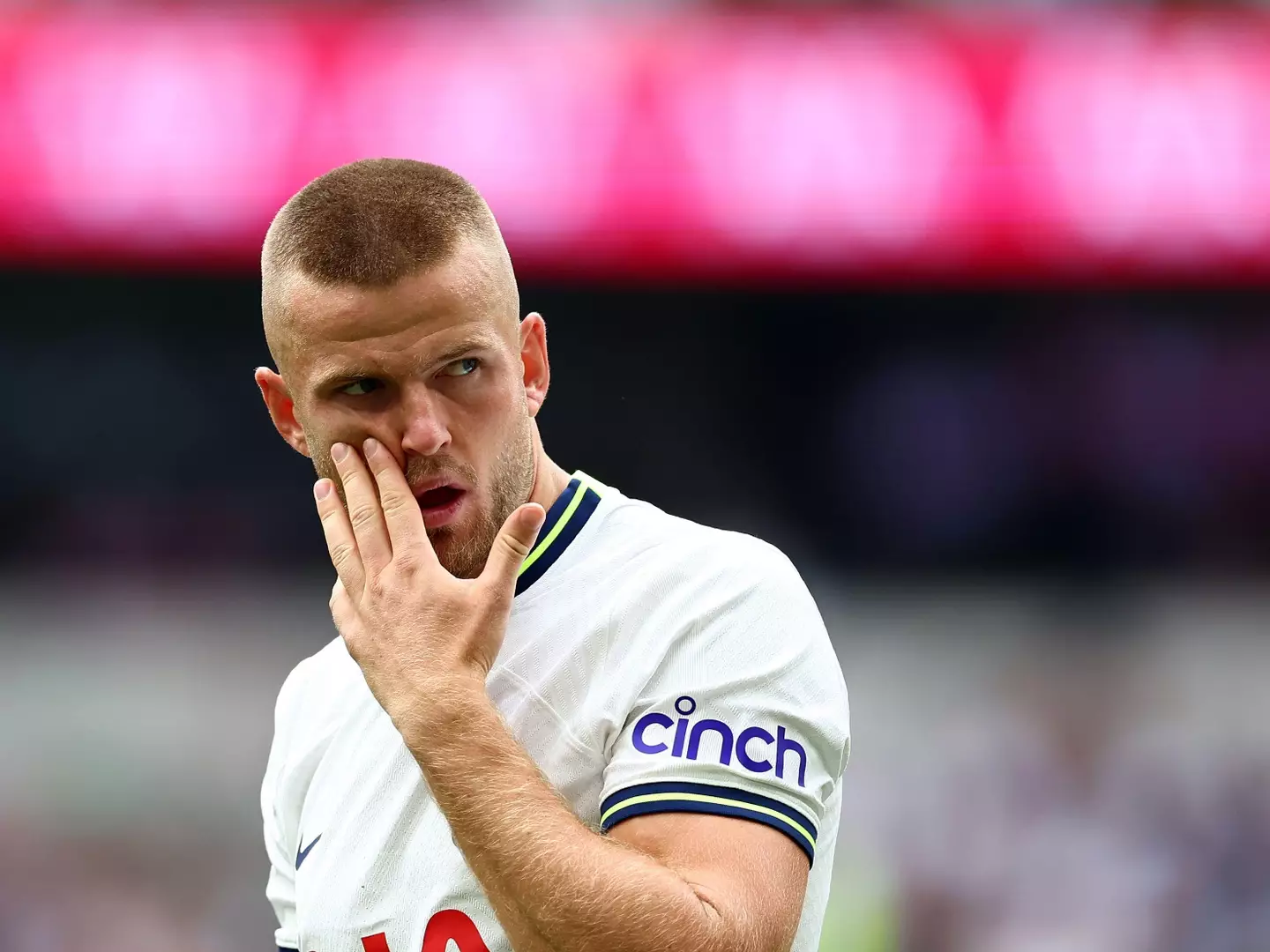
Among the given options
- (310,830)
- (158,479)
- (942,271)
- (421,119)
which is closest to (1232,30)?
(942,271)

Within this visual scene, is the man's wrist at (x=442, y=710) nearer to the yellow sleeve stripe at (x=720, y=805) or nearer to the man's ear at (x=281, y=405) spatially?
the yellow sleeve stripe at (x=720, y=805)

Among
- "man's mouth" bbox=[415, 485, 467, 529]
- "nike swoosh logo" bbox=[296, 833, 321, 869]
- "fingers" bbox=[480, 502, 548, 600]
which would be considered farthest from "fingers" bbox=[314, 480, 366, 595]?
"nike swoosh logo" bbox=[296, 833, 321, 869]

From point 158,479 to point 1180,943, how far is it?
5.72 meters

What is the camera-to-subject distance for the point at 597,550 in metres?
2.50

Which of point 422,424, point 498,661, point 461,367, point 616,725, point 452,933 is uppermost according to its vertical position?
point 461,367

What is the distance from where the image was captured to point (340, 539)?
2.37 metres

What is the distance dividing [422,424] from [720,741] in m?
0.65

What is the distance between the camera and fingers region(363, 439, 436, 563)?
2277 millimetres

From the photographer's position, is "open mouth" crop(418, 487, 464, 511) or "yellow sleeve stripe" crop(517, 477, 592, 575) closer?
"open mouth" crop(418, 487, 464, 511)

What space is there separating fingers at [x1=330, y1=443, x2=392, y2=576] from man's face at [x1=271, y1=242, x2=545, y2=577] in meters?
0.04

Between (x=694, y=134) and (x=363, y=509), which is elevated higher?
(x=694, y=134)

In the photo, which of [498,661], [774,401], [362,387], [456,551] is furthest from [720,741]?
[774,401]

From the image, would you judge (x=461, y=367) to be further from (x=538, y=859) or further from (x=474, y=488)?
(x=538, y=859)

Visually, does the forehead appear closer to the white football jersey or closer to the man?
the man
